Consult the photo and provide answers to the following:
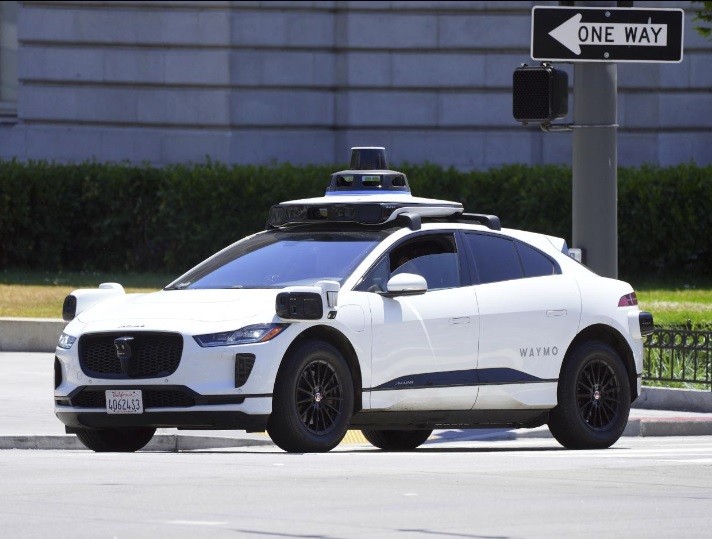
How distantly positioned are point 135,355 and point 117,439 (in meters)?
1.06

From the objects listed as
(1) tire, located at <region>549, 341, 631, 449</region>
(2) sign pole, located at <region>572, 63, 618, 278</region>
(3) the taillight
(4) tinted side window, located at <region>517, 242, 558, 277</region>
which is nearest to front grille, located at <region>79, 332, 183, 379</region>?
(4) tinted side window, located at <region>517, 242, 558, 277</region>

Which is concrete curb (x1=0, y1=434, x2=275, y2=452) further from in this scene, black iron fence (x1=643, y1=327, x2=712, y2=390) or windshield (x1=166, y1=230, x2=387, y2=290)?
black iron fence (x1=643, y1=327, x2=712, y2=390)

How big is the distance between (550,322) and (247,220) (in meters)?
14.1

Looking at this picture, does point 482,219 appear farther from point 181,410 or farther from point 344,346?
point 181,410

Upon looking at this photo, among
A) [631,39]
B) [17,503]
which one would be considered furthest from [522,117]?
[17,503]

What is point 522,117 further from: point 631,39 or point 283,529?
point 283,529

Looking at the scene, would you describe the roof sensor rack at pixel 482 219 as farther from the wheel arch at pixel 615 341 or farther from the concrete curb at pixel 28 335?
the concrete curb at pixel 28 335

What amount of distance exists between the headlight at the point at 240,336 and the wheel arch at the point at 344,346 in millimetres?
292

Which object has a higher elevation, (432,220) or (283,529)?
(432,220)

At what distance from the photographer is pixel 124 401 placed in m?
11.1

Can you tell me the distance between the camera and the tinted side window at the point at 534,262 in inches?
494

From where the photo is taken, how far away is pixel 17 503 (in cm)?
850

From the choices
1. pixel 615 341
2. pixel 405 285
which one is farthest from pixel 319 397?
pixel 615 341

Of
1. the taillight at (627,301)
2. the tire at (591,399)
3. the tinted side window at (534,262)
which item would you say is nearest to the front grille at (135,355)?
the tinted side window at (534,262)
